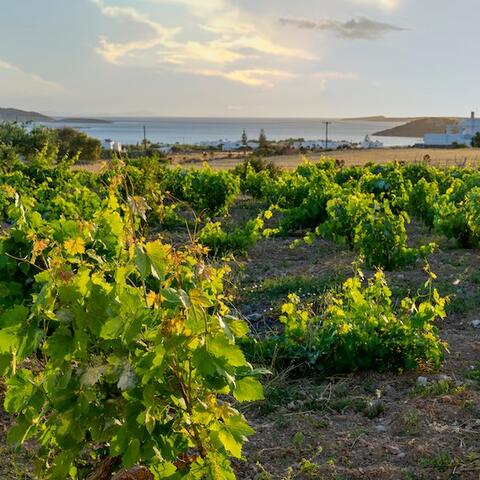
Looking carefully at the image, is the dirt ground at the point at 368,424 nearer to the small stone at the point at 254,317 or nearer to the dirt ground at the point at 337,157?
the small stone at the point at 254,317

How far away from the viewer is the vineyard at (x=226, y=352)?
218 centimetres

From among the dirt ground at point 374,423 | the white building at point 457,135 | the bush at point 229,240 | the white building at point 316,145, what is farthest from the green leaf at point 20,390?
the white building at point 457,135

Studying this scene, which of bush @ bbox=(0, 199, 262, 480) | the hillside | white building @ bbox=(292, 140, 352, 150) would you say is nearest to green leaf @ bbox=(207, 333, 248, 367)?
bush @ bbox=(0, 199, 262, 480)

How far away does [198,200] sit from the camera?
12.3 metres

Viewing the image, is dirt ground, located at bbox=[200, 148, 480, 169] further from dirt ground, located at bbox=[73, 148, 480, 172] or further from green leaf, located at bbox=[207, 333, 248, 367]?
green leaf, located at bbox=[207, 333, 248, 367]

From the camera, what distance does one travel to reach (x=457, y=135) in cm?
7500

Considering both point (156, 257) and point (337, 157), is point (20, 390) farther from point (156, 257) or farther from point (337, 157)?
point (337, 157)

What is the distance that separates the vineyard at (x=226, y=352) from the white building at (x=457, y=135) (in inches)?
2354

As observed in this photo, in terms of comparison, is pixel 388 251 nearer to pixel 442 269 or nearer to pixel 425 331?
pixel 442 269

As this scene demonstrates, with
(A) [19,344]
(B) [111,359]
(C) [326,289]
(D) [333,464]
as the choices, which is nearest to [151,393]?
(B) [111,359]

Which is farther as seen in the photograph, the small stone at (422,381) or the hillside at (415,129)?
the hillside at (415,129)

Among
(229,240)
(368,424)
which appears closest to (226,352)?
(368,424)

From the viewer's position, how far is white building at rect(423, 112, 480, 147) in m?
72.2

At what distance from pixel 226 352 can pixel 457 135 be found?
77.6 metres
